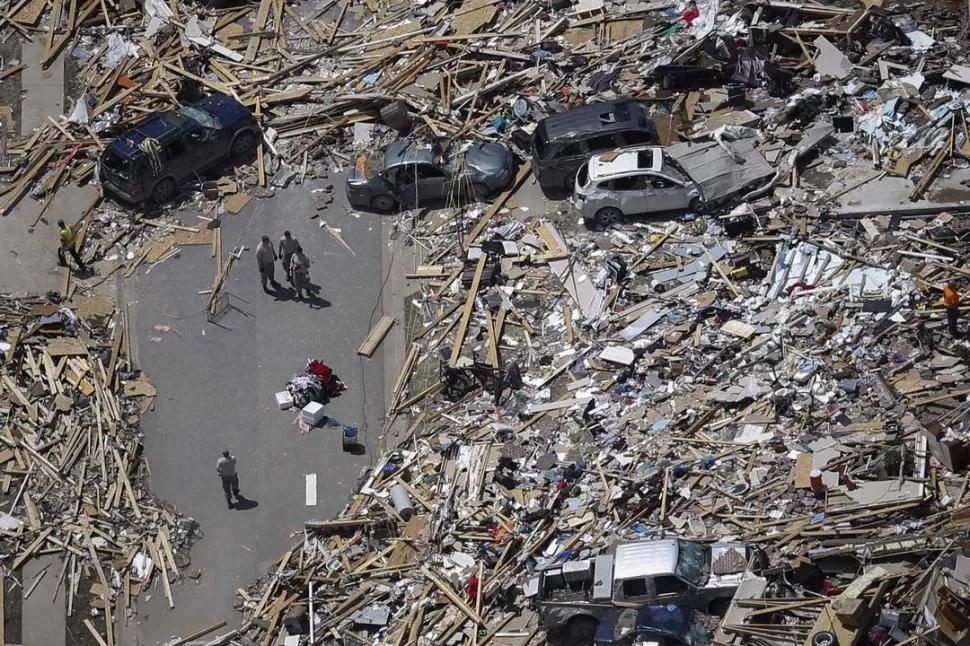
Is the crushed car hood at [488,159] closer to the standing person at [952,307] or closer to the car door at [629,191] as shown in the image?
the car door at [629,191]

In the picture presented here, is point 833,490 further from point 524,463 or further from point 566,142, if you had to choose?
point 566,142

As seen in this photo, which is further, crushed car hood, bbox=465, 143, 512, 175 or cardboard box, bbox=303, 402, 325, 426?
crushed car hood, bbox=465, 143, 512, 175

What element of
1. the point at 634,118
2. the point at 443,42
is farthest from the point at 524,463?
the point at 443,42

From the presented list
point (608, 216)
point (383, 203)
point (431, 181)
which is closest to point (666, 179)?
point (608, 216)

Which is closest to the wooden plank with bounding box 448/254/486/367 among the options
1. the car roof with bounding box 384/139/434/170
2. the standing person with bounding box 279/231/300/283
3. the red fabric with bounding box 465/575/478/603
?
the car roof with bounding box 384/139/434/170

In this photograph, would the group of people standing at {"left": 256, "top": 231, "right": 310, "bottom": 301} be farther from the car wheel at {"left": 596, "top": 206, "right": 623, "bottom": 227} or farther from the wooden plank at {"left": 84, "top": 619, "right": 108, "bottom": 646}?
the wooden plank at {"left": 84, "top": 619, "right": 108, "bottom": 646}

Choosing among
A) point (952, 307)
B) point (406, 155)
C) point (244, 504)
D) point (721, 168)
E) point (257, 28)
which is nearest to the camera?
point (952, 307)

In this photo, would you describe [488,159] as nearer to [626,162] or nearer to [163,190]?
[626,162]
